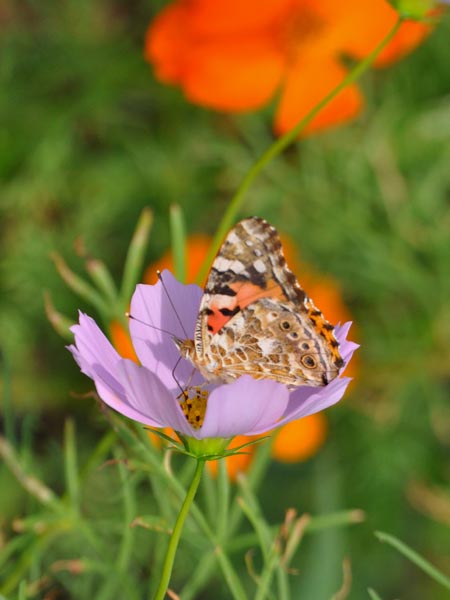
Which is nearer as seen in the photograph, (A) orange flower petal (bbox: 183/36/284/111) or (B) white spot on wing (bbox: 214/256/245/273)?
(B) white spot on wing (bbox: 214/256/245/273)

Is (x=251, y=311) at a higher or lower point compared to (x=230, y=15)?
lower

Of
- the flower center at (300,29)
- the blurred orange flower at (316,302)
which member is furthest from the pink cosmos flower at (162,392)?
the flower center at (300,29)

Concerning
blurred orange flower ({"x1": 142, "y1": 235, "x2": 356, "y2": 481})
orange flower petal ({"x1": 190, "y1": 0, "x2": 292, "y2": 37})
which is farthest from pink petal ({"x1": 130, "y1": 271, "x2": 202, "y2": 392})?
orange flower petal ({"x1": 190, "y1": 0, "x2": 292, "y2": 37})

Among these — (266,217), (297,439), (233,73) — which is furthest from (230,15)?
(297,439)

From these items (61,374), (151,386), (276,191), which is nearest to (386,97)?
(276,191)

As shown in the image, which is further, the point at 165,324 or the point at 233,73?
the point at 233,73

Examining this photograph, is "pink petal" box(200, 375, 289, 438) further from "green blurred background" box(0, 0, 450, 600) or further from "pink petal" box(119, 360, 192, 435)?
"green blurred background" box(0, 0, 450, 600)

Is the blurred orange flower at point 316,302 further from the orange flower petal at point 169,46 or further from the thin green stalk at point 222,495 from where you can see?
the thin green stalk at point 222,495

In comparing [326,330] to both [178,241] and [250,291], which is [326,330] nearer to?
[250,291]
